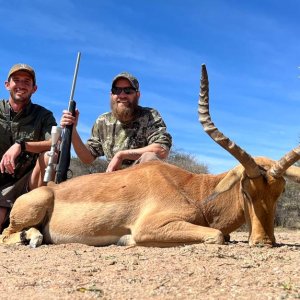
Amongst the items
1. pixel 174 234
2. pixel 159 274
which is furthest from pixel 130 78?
pixel 159 274

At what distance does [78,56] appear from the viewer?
30.4 feet

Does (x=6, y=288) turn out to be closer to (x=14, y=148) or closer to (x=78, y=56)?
(x=14, y=148)

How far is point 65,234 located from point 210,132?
2.23 meters

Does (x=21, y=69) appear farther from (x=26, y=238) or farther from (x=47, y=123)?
(x=26, y=238)

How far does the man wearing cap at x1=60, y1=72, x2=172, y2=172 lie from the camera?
8312 mm

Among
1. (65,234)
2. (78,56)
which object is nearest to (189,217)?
(65,234)

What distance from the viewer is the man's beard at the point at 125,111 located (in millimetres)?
8492

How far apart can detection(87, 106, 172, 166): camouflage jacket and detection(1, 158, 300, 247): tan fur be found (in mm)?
1685

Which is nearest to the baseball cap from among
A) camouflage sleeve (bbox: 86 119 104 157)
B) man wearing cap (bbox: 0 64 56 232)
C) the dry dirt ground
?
man wearing cap (bbox: 0 64 56 232)

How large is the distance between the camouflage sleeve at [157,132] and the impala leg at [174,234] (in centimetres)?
250

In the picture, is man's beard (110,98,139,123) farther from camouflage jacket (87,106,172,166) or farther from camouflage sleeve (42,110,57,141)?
camouflage sleeve (42,110,57,141)

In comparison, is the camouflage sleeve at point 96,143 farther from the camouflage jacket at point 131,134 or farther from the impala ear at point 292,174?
the impala ear at point 292,174

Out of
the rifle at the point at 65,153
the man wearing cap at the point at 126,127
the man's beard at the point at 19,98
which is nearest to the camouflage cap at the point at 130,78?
the man wearing cap at the point at 126,127

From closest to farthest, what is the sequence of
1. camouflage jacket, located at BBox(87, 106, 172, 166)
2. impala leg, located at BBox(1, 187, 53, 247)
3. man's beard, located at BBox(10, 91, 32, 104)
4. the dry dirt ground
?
the dry dirt ground
impala leg, located at BBox(1, 187, 53, 247)
camouflage jacket, located at BBox(87, 106, 172, 166)
man's beard, located at BBox(10, 91, 32, 104)
